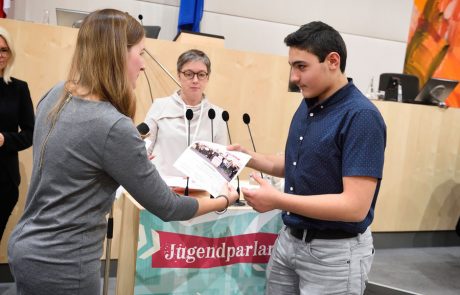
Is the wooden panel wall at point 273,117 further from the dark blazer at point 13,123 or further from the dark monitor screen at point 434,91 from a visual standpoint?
the dark blazer at point 13,123

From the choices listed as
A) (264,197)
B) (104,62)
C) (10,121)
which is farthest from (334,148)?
(10,121)

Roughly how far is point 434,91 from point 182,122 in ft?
9.73

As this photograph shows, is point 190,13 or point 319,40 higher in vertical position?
point 190,13

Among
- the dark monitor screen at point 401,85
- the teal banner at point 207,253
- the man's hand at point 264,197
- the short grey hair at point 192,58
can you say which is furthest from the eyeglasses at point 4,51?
the dark monitor screen at point 401,85

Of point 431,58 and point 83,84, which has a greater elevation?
point 431,58

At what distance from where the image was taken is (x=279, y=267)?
5.95 ft

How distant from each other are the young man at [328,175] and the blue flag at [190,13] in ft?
13.3

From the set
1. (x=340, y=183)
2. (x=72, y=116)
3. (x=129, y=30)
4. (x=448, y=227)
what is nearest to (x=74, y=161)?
(x=72, y=116)

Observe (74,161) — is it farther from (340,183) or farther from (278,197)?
(340,183)

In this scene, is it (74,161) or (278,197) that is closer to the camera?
(74,161)

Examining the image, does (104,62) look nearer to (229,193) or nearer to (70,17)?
(229,193)

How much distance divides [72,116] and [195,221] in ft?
3.14

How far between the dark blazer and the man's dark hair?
74.9 inches

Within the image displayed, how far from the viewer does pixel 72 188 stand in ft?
4.03
